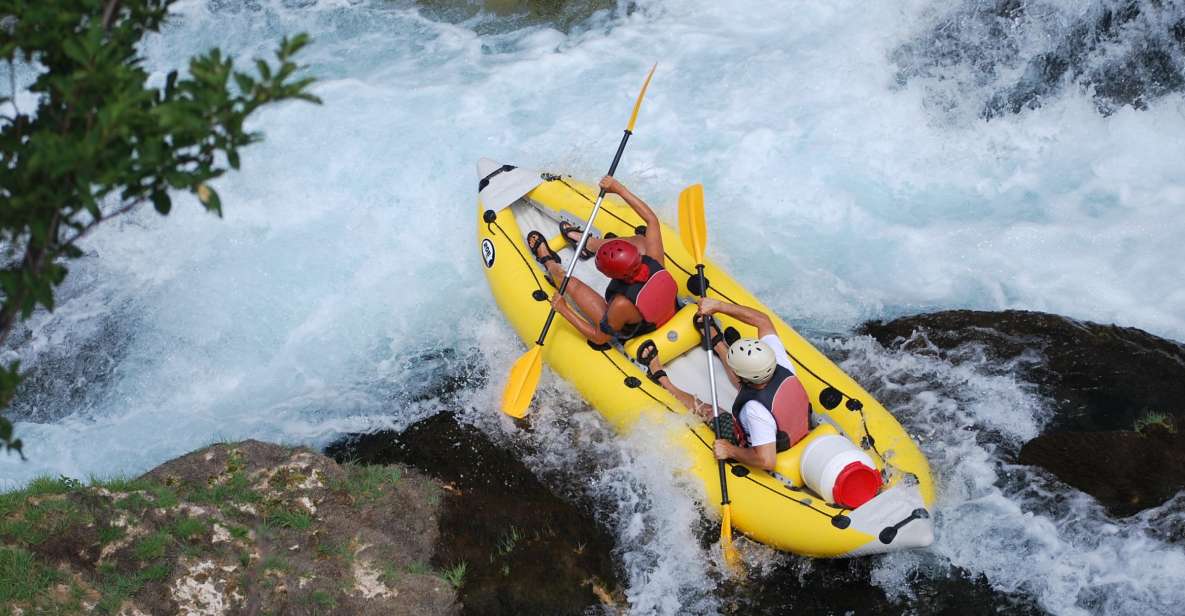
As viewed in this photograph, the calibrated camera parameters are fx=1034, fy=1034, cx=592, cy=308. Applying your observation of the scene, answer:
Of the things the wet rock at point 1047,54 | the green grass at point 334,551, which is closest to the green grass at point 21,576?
the green grass at point 334,551

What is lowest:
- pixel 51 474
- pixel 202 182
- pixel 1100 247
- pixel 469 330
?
pixel 51 474

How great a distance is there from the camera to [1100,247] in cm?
729

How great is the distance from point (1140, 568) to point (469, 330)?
4.20 m

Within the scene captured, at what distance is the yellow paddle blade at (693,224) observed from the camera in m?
6.51

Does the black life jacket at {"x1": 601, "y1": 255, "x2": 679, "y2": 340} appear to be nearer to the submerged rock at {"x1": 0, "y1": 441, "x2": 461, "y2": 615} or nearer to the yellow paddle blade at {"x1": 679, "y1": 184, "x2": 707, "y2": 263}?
the yellow paddle blade at {"x1": 679, "y1": 184, "x2": 707, "y2": 263}

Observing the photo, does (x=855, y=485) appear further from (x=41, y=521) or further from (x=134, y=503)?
(x=41, y=521)

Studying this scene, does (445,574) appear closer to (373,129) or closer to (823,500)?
(823,500)

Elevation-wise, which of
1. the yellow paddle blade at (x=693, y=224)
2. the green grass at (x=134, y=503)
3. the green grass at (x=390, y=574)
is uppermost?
the yellow paddle blade at (x=693, y=224)

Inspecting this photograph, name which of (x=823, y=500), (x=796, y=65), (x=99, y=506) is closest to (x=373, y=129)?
(x=796, y=65)

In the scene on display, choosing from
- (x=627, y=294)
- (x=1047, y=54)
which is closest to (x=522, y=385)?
(x=627, y=294)

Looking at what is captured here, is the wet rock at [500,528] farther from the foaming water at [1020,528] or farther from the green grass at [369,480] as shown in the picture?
the foaming water at [1020,528]

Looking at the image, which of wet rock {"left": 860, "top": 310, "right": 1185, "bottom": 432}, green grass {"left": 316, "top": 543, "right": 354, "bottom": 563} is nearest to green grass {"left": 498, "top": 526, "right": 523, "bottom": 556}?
green grass {"left": 316, "top": 543, "right": 354, "bottom": 563}

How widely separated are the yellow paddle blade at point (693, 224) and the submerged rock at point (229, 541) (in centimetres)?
226

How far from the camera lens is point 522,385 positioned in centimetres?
605
